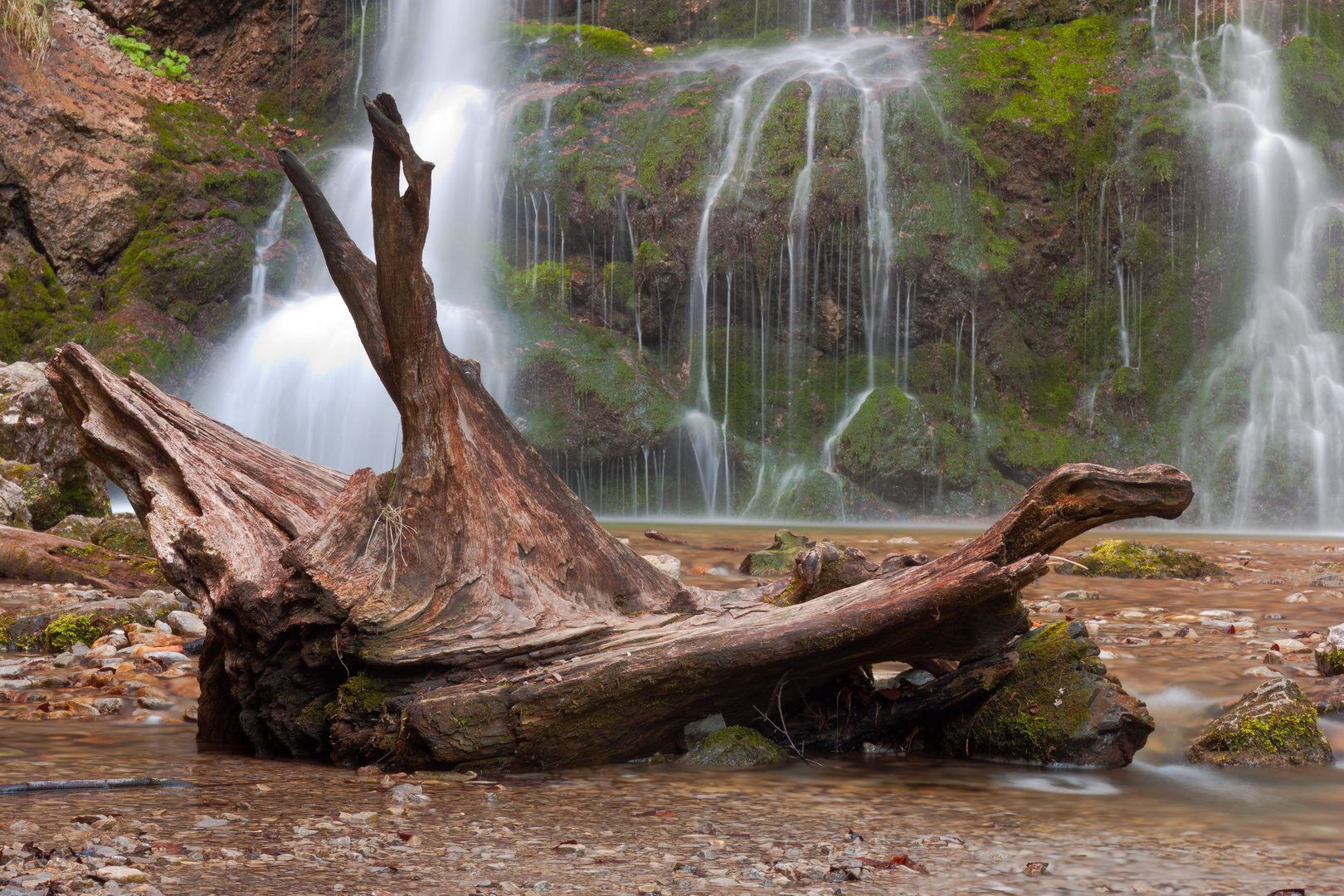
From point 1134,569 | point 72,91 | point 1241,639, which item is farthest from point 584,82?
point 1241,639

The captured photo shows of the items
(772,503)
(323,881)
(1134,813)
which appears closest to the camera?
(323,881)

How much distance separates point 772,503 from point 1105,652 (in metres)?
11.0

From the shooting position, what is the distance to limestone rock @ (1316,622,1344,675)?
4160 mm

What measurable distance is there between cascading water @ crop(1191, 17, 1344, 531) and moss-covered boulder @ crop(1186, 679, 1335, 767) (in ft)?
45.1

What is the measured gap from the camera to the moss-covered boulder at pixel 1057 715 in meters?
3.35

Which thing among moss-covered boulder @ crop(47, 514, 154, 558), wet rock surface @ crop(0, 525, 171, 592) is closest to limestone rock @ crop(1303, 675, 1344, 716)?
wet rock surface @ crop(0, 525, 171, 592)

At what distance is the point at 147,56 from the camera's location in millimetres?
20391

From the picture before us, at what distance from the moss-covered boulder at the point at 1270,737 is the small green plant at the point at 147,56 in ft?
A: 73.7

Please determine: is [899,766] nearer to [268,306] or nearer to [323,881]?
[323,881]

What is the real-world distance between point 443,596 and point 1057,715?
213 centimetres

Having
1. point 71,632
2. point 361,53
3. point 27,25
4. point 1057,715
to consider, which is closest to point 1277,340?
point 1057,715

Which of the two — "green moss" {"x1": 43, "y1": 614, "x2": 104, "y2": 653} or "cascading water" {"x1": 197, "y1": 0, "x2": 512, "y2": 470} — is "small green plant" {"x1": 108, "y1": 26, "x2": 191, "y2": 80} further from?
"green moss" {"x1": 43, "y1": 614, "x2": 104, "y2": 653}

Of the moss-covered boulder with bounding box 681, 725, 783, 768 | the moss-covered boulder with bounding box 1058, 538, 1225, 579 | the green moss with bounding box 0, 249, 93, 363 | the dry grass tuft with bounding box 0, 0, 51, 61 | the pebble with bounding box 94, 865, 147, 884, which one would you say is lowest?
the moss-covered boulder with bounding box 681, 725, 783, 768

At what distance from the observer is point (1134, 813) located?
2.85m
